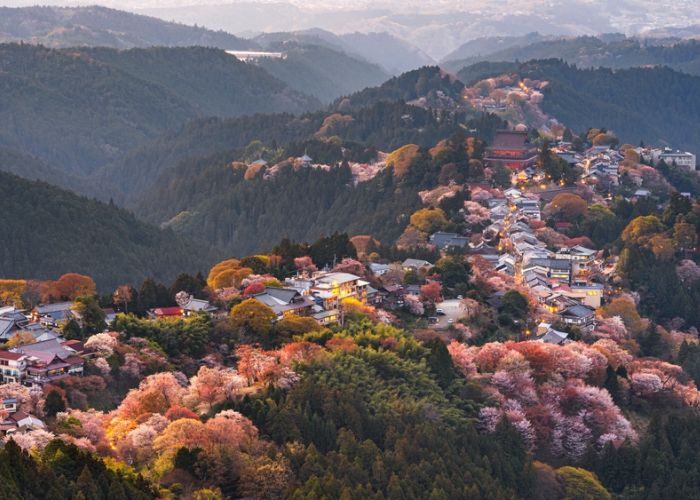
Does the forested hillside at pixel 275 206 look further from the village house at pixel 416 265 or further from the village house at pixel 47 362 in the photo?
the village house at pixel 47 362

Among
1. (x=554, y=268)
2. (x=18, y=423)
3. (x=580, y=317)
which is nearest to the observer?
(x=18, y=423)

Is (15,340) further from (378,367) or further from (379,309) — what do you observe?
(379,309)

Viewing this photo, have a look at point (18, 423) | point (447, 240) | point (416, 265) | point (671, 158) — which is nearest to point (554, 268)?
point (416, 265)

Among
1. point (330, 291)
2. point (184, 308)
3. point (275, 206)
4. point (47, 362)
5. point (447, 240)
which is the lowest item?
point (275, 206)

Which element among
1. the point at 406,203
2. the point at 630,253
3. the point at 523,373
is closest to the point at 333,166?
the point at 406,203

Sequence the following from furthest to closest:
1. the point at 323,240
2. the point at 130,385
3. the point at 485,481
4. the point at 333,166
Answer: the point at 333,166 < the point at 323,240 < the point at 130,385 < the point at 485,481

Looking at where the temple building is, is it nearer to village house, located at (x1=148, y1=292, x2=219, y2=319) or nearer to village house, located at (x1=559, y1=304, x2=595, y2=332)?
village house, located at (x1=559, y1=304, x2=595, y2=332)

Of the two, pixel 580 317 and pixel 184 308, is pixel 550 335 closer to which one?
pixel 580 317

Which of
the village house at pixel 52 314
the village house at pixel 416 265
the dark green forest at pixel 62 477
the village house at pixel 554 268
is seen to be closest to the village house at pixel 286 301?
the village house at pixel 52 314
